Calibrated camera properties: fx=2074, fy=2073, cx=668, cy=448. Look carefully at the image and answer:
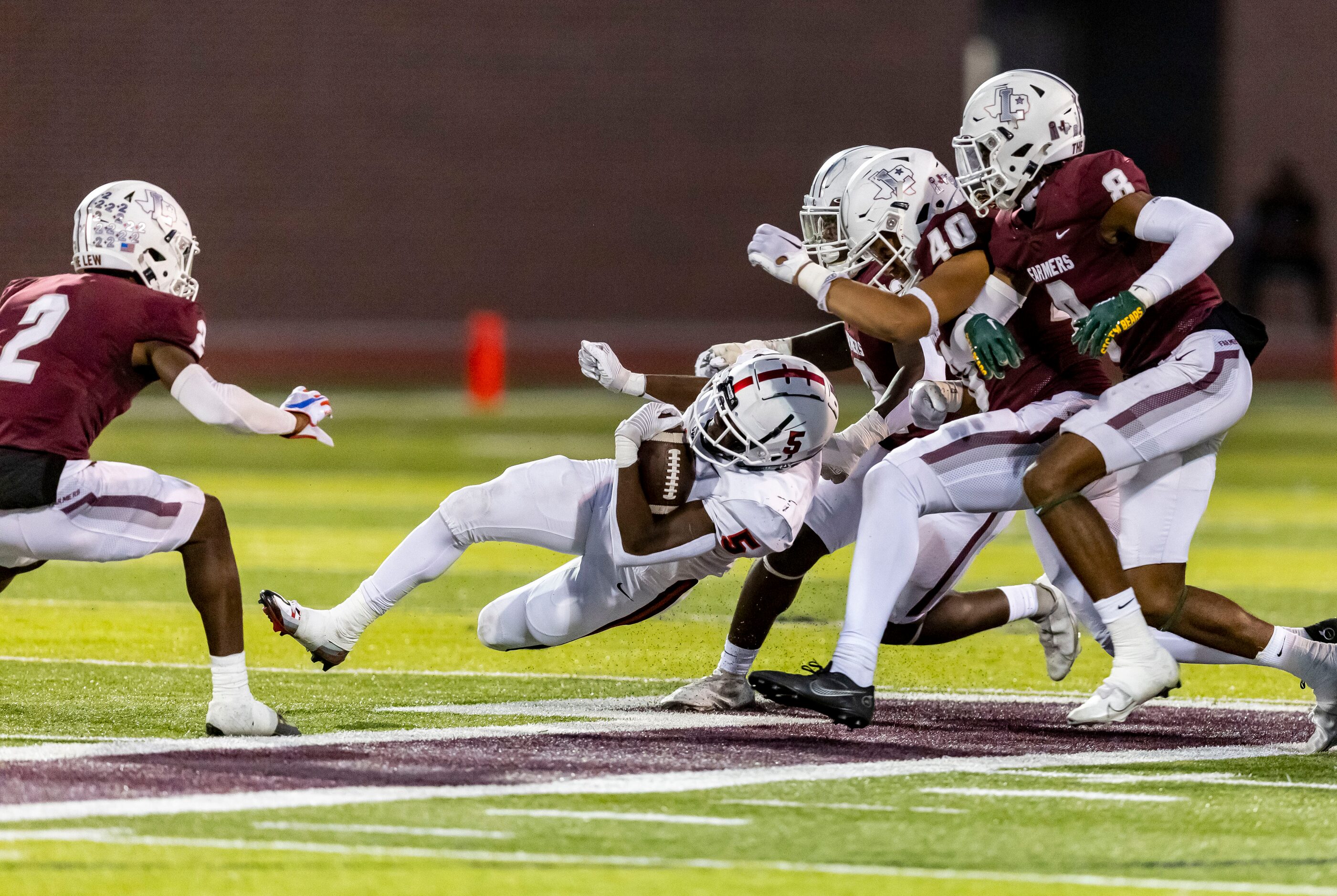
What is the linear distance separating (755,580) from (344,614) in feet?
4.12

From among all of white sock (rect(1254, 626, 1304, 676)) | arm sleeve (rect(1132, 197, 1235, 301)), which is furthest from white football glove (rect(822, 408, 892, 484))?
white sock (rect(1254, 626, 1304, 676))

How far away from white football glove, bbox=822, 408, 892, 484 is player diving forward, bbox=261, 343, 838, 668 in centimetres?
14

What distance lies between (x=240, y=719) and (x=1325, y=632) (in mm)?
3033

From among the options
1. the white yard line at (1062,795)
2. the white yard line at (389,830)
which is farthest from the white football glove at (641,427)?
the white yard line at (389,830)

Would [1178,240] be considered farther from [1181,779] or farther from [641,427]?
[641,427]

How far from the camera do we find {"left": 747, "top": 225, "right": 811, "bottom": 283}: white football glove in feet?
19.6

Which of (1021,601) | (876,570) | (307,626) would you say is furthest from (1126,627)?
(307,626)

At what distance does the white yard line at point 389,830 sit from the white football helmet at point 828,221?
254 cm

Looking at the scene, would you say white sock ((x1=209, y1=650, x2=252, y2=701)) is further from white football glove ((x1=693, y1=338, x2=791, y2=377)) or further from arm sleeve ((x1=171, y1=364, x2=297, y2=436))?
white football glove ((x1=693, y1=338, x2=791, y2=377))

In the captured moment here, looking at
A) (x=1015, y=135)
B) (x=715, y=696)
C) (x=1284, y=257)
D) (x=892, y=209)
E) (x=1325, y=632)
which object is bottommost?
(x=715, y=696)

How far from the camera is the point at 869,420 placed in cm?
634

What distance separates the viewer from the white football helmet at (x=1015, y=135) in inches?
233

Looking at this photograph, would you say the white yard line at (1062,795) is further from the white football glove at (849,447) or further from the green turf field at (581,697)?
the white football glove at (849,447)

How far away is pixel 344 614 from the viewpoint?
5906 mm
